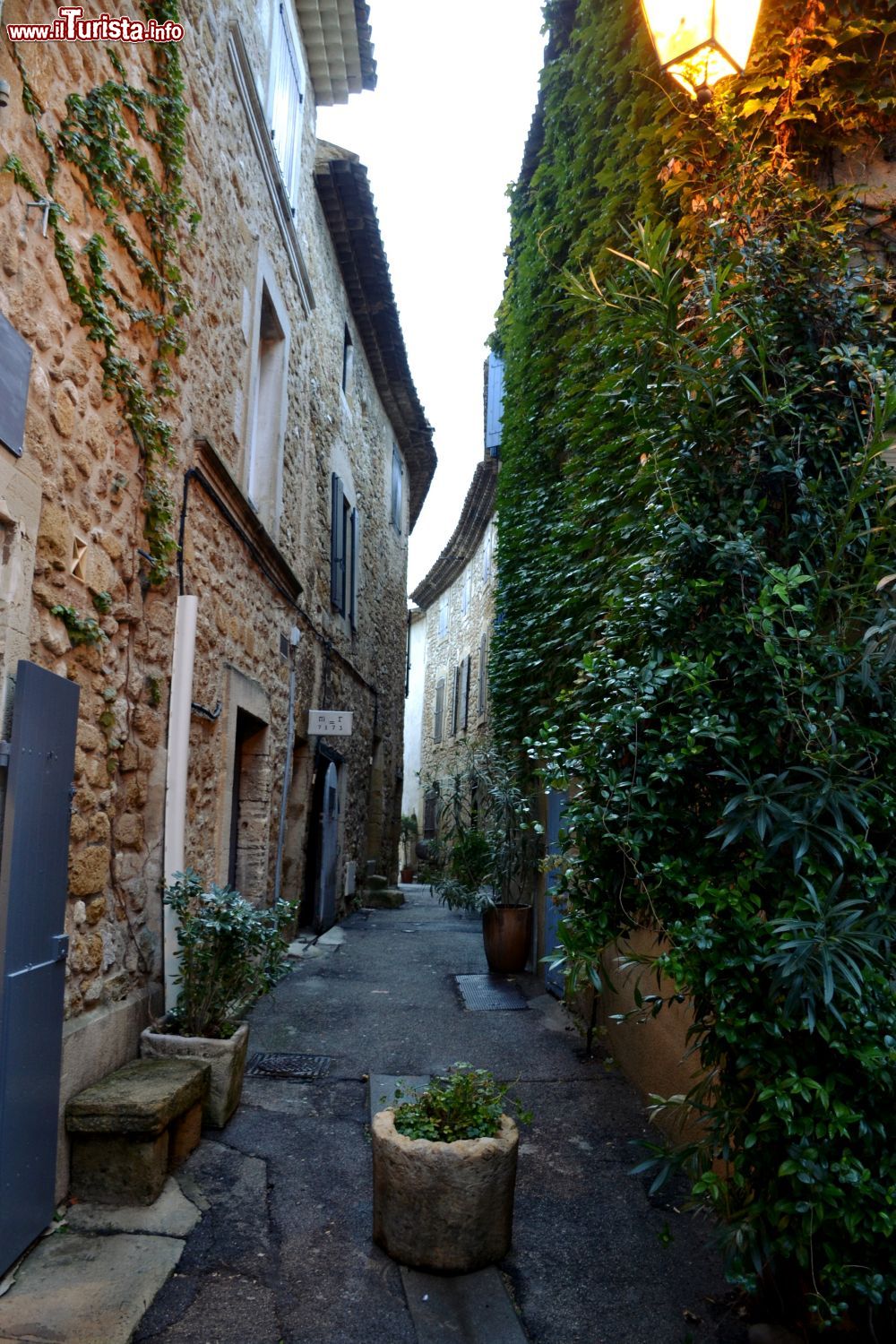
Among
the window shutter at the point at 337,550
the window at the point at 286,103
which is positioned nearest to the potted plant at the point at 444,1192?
the window at the point at 286,103

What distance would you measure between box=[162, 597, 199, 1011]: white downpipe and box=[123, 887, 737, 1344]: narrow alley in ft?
2.57

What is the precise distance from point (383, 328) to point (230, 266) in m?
6.90

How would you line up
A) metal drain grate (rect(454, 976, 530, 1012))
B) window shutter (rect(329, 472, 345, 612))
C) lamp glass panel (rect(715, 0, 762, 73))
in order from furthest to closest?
window shutter (rect(329, 472, 345, 612)), metal drain grate (rect(454, 976, 530, 1012)), lamp glass panel (rect(715, 0, 762, 73))

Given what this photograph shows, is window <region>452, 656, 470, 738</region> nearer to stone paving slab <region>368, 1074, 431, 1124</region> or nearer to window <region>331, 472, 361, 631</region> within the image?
window <region>331, 472, 361, 631</region>

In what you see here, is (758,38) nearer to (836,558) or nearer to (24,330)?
(836,558)

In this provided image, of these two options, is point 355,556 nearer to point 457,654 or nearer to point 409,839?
point 457,654

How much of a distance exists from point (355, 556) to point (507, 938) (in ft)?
17.2

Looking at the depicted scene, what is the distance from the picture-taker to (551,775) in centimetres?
279

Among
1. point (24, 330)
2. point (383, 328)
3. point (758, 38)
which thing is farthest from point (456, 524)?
point (24, 330)

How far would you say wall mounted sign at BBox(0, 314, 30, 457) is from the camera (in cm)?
259

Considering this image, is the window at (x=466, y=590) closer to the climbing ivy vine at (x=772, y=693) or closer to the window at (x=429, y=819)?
the window at (x=429, y=819)

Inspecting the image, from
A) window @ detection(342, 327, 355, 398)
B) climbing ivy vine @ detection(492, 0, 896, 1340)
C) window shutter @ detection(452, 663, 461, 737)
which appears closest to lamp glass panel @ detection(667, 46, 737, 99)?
climbing ivy vine @ detection(492, 0, 896, 1340)

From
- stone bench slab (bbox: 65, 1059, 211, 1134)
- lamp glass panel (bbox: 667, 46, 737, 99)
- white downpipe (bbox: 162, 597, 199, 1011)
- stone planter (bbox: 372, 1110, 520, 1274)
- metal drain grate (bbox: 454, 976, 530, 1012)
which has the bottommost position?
metal drain grate (bbox: 454, 976, 530, 1012)

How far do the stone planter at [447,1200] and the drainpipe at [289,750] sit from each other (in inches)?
174
